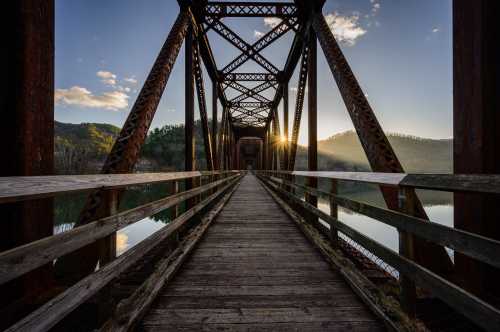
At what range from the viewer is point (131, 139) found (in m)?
2.83

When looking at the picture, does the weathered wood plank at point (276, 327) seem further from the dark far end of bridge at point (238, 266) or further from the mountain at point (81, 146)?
the mountain at point (81, 146)

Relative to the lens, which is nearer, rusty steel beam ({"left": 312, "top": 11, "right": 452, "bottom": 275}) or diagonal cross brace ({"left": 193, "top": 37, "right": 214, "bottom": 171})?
rusty steel beam ({"left": 312, "top": 11, "right": 452, "bottom": 275})

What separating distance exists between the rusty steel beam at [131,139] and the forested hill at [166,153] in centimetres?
2812

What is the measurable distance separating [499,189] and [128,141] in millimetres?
3149

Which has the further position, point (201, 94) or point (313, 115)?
point (201, 94)

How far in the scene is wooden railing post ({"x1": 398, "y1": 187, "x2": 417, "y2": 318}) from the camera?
1586 millimetres

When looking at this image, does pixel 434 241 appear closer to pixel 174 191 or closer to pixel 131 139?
pixel 174 191

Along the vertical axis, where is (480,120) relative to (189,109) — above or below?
below

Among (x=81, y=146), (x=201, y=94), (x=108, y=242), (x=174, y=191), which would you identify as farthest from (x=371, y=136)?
(x=81, y=146)

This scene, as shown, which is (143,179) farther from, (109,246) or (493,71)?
(493,71)

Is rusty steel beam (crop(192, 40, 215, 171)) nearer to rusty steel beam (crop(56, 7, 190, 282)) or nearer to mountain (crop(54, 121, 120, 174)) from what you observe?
rusty steel beam (crop(56, 7, 190, 282))

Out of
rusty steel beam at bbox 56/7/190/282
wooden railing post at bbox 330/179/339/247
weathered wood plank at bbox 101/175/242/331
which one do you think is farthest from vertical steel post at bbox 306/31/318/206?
weathered wood plank at bbox 101/175/242/331

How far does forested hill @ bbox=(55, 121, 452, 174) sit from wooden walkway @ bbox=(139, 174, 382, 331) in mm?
29748

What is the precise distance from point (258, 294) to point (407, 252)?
1.36m
